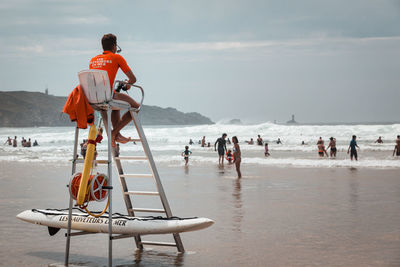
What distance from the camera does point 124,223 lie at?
6.91 metres

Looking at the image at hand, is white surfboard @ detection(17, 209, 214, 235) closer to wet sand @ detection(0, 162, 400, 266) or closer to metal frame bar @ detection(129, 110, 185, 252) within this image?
metal frame bar @ detection(129, 110, 185, 252)

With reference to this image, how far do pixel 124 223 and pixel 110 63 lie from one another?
217 centimetres

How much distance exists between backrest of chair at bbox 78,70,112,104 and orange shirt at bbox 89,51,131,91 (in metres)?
0.23

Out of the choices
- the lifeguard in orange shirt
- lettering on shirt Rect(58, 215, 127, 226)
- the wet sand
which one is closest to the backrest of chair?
the lifeguard in orange shirt

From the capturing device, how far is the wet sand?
24.7 feet

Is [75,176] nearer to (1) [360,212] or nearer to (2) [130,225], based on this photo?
(2) [130,225]

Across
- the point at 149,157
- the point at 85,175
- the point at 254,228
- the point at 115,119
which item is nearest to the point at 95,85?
the point at 115,119

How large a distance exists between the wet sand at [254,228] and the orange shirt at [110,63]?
2.75 m

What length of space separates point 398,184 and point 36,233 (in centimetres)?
1299

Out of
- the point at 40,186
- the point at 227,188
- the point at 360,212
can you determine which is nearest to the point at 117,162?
the point at 360,212

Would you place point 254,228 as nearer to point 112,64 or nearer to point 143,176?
point 143,176

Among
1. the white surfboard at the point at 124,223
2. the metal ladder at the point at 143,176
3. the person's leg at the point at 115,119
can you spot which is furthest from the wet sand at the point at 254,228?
the person's leg at the point at 115,119

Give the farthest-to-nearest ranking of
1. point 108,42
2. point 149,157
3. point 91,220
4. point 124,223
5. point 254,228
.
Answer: point 254,228
point 91,220
point 149,157
point 124,223
point 108,42

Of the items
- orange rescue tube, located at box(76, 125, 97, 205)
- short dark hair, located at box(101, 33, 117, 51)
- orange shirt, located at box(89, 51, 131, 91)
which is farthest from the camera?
short dark hair, located at box(101, 33, 117, 51)
